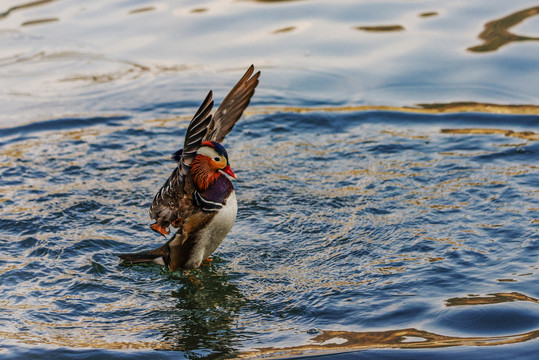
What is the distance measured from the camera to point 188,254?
204 inches

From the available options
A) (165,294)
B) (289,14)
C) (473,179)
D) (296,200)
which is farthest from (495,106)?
(165,294)

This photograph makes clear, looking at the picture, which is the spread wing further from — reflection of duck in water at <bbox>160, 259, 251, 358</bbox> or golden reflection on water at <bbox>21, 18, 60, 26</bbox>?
golden reflection on water at <bbox>21, 18, 60, 26</bbox>

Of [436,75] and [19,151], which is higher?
[436,75]

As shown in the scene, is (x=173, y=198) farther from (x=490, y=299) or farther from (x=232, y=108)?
(x=490, y=299)

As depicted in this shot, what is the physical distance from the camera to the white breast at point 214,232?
497cm

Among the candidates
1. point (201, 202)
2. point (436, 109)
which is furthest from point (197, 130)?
point (436, 109)

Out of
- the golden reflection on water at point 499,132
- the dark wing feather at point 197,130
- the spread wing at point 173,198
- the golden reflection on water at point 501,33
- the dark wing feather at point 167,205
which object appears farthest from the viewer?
the golden reflection on water at point 501,33

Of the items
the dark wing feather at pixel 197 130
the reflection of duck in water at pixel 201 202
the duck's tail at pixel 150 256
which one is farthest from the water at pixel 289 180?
the dark wing feather at pixel 197 130

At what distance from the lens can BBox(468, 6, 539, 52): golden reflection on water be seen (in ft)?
30.1

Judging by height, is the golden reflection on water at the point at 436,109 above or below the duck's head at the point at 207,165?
above

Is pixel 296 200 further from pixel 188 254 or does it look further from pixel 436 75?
pixel 436 75

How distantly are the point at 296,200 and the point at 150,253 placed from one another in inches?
60.3

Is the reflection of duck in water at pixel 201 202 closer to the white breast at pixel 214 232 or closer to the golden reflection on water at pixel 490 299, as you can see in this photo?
the white breast at pixel 214 232

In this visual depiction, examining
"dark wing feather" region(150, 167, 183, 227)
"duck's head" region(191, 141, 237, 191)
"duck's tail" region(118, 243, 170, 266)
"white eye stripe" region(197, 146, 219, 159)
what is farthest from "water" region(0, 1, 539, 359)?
"white eye stripe" region(197, 146, 219, 159)
